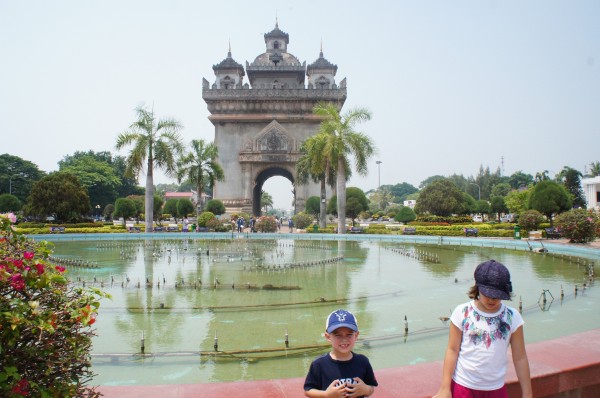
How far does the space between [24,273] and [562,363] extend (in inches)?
151

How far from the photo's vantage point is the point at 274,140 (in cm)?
5100

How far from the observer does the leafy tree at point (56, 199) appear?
37.8 meters

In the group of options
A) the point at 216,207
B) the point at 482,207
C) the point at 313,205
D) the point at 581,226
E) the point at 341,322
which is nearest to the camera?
the point at 341,322

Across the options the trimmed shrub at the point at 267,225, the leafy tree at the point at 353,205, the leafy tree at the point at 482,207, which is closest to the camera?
the trimmed shrub at the point at 267,225

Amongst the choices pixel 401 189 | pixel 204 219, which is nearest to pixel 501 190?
pixel 204 219

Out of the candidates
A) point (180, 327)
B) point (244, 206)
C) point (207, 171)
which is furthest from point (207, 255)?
point (244, 206)

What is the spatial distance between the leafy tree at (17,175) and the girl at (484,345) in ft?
223

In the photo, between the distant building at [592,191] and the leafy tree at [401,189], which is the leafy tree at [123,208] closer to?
the distant building at [592,191]

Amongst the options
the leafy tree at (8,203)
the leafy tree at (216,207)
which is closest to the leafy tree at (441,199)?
the leafy tree at (216,207)

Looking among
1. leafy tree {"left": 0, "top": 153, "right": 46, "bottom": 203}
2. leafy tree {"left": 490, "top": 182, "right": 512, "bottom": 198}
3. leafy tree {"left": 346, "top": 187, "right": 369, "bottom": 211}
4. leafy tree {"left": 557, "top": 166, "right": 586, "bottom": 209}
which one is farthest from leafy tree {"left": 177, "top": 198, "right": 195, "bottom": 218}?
leafy tree {"left": 490, "top": 182, "right": 512, "bottom": 198}

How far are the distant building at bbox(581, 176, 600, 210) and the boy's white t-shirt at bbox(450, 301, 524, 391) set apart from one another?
69.7m

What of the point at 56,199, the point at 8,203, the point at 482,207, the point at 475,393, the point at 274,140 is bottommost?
the point at 475,393

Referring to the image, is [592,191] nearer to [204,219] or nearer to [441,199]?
[441,199]

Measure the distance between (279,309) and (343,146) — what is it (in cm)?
2433
